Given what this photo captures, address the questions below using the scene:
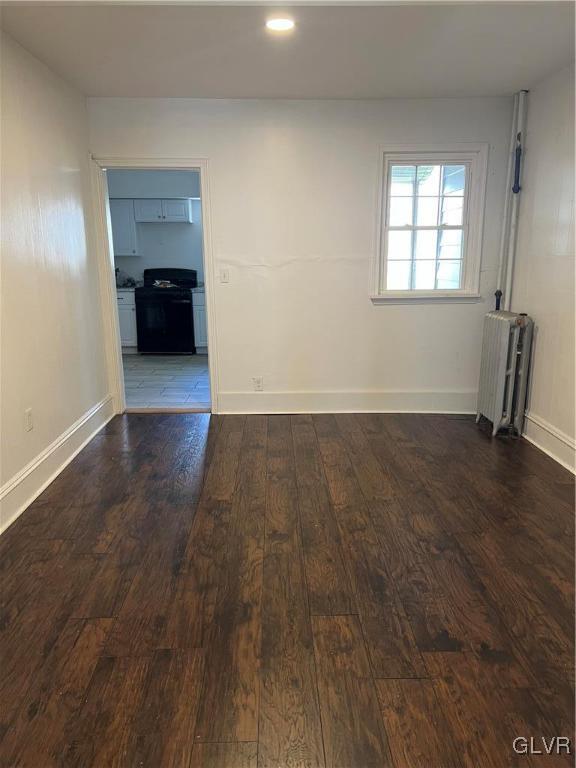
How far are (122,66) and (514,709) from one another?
3.72m

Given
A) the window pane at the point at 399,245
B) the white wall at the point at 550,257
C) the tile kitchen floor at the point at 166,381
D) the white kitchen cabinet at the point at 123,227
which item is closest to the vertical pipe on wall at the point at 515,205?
the white wall at the point at 550,257

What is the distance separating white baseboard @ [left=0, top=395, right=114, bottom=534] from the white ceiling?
219 centimetres

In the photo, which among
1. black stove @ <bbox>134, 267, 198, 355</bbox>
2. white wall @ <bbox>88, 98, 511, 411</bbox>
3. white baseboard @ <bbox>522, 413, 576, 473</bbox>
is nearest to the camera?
white baseboard @ <bbox>522, 413, 576, 473</bbox>

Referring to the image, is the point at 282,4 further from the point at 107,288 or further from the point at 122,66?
the point at 107,288

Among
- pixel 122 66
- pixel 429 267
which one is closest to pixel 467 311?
pixel 429 267

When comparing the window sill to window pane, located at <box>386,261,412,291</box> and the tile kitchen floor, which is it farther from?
the tile kitchen floor

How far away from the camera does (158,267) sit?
7.82 meters

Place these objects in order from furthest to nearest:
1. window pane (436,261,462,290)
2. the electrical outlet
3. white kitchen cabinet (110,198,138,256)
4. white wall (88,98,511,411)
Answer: white kitchen cabinet (110,198,138,256) → the electrical outlet → window pane (436,261,462,290) → white wall (88,98,511,411)

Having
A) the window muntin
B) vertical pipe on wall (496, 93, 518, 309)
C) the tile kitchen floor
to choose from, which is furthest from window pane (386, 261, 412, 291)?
the tile kitchen floor

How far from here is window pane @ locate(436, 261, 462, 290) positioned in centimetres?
427

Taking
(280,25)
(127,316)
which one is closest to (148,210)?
(127,316)

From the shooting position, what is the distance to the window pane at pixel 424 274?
4273 millimetres

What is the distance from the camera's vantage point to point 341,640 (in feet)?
5.93

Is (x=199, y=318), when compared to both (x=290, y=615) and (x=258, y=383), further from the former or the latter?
(x=290, y=615)
